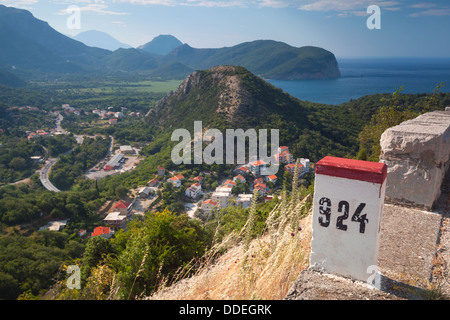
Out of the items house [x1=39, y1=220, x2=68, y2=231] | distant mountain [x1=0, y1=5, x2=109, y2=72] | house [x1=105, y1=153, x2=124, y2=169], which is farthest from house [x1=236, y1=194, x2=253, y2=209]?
distant mountain [x1=0, y1=5, x2=109, y2=72]

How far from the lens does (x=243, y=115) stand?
4281 cm

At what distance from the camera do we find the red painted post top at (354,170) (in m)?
2.83

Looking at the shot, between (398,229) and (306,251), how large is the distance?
1.47 meters

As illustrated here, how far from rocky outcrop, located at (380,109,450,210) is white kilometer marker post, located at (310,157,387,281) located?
7.86 feet

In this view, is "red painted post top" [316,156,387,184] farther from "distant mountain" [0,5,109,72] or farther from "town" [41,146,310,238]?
"distant mountain" [0,5,109,72]

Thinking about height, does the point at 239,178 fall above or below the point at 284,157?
below

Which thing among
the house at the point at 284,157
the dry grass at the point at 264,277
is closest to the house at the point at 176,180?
the house at the point at 284,157

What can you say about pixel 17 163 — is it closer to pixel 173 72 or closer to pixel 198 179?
pixel 198 179

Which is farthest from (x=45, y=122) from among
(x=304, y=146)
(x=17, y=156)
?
(x=304, y=146)

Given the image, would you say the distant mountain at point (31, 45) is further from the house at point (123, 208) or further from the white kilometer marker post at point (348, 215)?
the white kilometer marker post at point (348, 215)

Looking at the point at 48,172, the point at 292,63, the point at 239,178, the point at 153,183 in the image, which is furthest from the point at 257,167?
the point at 292,63

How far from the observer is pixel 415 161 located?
502 centimetres

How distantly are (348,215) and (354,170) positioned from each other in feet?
1.50

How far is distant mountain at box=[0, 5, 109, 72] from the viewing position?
158538mm
